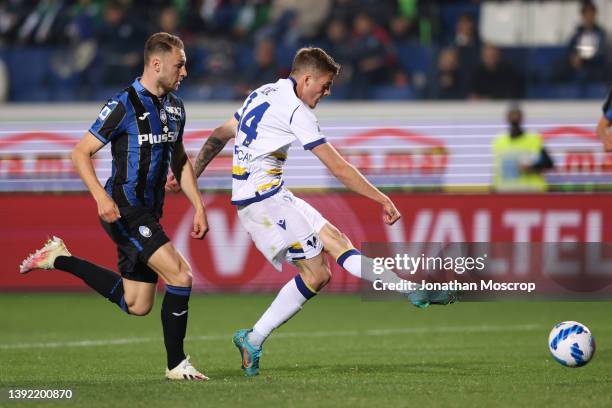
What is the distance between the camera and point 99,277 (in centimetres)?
814

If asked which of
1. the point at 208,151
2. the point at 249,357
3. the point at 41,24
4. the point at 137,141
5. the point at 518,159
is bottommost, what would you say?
the point at 518,159

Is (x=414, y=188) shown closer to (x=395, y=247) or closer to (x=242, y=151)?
(x=395, y=247)

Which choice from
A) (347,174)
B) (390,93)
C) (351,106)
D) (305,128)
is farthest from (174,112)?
(390,93)

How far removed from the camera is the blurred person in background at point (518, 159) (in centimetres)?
1481

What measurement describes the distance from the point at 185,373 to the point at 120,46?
10.6 meters

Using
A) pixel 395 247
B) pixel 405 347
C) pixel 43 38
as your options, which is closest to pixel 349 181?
pixel 405 347

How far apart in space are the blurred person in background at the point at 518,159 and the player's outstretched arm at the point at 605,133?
15.1 feet

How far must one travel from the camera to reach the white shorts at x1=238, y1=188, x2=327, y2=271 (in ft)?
25.3

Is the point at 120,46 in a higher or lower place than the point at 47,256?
lower

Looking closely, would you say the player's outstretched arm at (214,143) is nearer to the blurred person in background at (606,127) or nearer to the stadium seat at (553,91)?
the blurred person in background at (606,127)

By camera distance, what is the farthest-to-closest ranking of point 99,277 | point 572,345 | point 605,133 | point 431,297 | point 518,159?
1. point 518,159
2. point 605,133
3. point 99,277
4. point 572,345
5. point 431,297

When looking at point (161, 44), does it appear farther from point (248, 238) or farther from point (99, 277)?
point (248, 238)

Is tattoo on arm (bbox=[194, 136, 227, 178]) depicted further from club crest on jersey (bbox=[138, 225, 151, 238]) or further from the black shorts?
club crest on jersey (bbox=[138, 225, 151, 238])

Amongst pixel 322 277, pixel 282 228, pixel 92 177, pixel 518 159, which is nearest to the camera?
pixel 92 177
